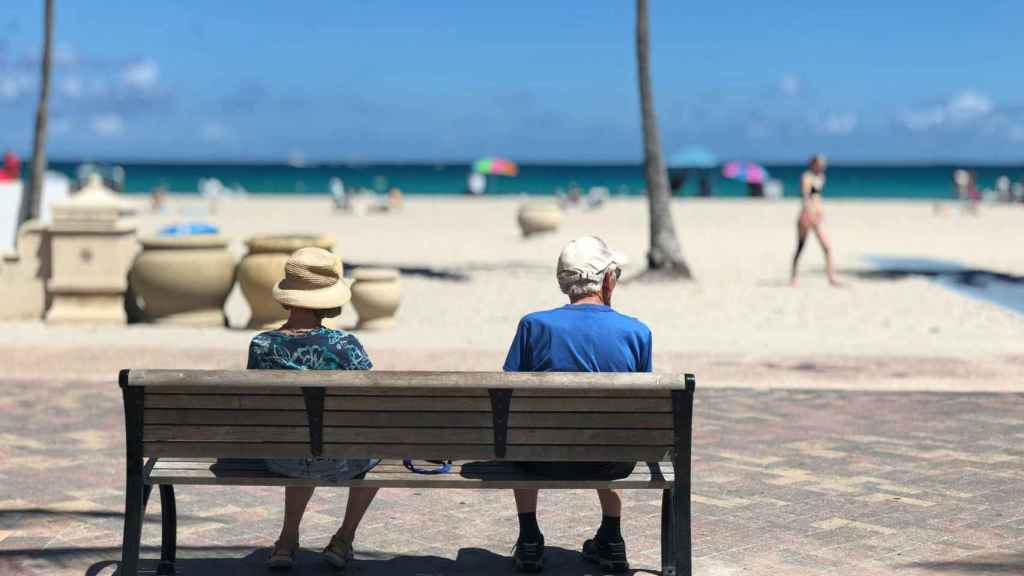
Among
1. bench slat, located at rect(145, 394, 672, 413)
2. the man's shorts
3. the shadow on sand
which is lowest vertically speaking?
the man's shorts

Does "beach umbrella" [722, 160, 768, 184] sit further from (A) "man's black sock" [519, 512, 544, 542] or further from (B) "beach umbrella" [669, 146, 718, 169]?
(A) "man's black sock" [519, 512, 544, 542]

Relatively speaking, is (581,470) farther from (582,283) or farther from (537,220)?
(537,220)

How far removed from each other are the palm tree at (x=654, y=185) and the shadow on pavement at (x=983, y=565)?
13.8 m

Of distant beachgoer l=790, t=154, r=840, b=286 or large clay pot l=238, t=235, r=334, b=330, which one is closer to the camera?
large clay pot l=238, t=235, r=334, b=330

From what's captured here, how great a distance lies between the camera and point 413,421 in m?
5.10

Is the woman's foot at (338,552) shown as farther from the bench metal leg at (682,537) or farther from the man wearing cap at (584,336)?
the bench metal leg at (682,537)

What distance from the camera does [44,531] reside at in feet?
20.4

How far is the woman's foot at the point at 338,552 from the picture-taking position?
558 centimetres

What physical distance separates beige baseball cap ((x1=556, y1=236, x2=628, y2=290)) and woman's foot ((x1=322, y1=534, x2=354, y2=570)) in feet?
4.28

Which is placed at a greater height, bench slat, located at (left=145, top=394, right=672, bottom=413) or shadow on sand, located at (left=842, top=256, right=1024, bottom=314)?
bench slat, located at (left=145, top=394, right=672, bottom=413)

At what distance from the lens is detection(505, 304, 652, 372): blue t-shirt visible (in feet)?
A: 17.7

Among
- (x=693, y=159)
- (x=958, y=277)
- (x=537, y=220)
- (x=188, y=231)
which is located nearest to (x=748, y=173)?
(x=693, y=159)

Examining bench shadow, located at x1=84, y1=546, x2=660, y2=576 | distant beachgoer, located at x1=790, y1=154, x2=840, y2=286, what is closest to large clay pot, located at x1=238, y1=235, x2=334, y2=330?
distant beachgoer, located at x1=790, y1=154, x2=840, y2=286

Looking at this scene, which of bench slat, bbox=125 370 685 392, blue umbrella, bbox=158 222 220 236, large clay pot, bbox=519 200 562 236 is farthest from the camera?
large clay pot, bbox=519 200 562 236
